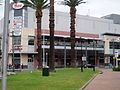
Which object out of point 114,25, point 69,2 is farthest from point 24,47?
point 114,25

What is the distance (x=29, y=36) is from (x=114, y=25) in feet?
142

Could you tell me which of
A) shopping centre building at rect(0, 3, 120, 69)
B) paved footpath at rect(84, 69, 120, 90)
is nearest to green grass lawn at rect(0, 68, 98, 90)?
paved footpath at rect(84, 69, 120, 90)

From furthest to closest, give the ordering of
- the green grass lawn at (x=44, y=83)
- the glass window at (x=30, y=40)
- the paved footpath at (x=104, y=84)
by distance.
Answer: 1. the glass window at (x=30, y=40)
2. the paved footpath at (x=104, y=84)
3. the green grass lawn at (x=44, y=83)

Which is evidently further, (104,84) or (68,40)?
(68,40)

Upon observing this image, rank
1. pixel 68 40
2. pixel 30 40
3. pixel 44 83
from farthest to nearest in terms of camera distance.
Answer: pixel 68 40, pixel 30 40, pixel 44 83

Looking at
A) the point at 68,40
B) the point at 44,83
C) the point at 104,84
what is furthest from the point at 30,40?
the point at 44,83

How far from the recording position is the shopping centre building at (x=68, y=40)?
87188mm

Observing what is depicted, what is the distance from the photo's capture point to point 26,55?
8731 centimetres

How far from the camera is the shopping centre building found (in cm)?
8719

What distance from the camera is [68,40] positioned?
99.2 m

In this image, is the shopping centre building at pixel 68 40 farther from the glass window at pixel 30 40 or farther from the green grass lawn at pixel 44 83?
the green grass lawn at pixel 44 83

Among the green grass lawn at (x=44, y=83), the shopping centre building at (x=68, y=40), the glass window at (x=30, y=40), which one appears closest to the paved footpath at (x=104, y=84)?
the green grass lawn at (x=44, y=83)

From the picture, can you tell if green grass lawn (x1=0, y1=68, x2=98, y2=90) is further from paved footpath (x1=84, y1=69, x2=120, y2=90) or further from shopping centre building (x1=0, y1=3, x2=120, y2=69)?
shopping centre building (x1=0, y1=3, x2=120, y2=69)

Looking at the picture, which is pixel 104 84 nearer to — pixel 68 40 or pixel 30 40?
pixel 30 40
